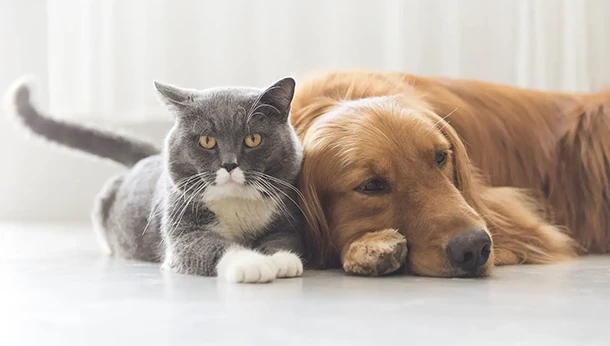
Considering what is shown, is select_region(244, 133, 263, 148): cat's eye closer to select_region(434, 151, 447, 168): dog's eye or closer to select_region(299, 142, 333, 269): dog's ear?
select_region(299, 142, 333, 269): dog's ear

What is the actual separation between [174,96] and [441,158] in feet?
2.07

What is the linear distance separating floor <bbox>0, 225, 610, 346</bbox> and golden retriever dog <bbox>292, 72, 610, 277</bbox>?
0.09 metres

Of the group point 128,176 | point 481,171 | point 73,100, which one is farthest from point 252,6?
point 481,171

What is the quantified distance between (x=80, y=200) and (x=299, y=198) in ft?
6.57

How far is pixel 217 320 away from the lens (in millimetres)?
1199

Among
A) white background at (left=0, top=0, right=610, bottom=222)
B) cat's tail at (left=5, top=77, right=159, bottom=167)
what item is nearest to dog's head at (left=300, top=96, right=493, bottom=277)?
cat's tail at (left=5, top=77, right=159, bottom=167)

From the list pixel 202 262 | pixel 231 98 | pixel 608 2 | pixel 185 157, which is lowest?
pixel 202 262

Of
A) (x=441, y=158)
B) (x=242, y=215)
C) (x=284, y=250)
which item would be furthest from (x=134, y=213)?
(x=441, y=158)

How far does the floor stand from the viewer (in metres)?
1.09

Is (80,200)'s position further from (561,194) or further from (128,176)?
(561,194)

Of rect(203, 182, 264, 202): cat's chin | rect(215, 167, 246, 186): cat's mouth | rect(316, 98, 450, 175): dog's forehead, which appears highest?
rect(316, 98, 450, 175): dog's forehead

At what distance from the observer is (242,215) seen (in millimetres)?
1750

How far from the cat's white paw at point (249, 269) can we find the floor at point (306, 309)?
32 mm

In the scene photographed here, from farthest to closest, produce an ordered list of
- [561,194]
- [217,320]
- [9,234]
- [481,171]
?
[9,234] → [561,194] → [481,171] → [217,320]
